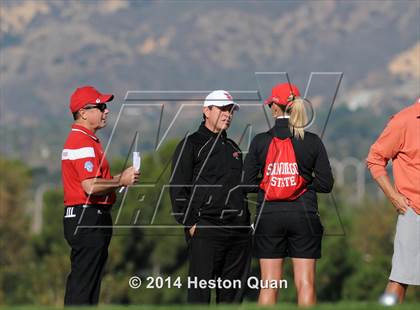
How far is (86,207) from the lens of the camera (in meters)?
11.9

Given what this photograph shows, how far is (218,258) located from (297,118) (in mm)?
1454

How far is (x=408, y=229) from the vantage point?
1184cm

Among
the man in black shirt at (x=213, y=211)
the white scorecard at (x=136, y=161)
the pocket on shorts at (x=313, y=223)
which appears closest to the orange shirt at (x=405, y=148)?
the pocket on shorts at (x=313, y=223)

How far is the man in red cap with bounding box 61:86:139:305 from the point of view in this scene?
38.8ft

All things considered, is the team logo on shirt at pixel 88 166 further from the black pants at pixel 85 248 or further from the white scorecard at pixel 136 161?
the white scorecard at pixel 136 161

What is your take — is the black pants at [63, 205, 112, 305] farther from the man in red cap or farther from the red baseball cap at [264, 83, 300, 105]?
the red baseball cap at [264, 83, 300, 105]

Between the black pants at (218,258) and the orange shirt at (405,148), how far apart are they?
1.46 meters

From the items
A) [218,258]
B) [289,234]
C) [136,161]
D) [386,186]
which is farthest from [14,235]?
[386,186]

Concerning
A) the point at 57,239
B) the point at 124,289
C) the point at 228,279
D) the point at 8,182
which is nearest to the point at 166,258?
the point at 57,239

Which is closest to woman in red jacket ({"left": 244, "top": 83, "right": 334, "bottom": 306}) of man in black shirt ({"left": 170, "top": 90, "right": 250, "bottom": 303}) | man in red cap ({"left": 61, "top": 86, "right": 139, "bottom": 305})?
man in black shirt ({"left": 170, "top": 90, "right": 250, "bottom": 303})

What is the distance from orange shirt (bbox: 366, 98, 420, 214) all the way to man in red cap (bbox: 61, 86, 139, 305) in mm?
2181

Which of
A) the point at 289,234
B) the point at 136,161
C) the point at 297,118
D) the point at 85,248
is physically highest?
the point at 297,118

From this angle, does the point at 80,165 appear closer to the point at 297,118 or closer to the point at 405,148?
the point at 297,118

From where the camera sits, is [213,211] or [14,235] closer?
[213,211]
